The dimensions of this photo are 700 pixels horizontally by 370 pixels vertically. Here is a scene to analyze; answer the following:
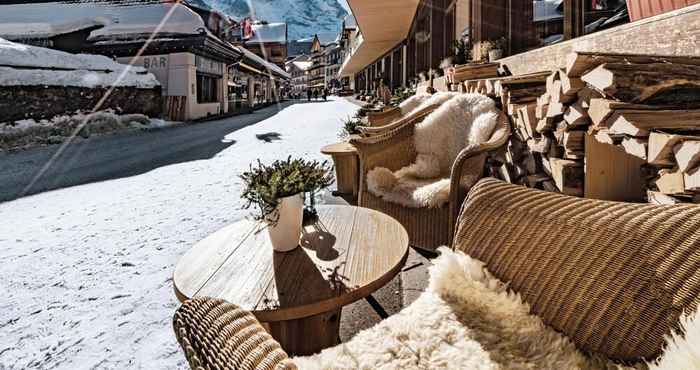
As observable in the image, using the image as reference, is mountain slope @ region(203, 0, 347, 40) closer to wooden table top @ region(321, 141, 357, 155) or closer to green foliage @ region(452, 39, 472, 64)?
green foliage @ region(452, 39, 472, 64)

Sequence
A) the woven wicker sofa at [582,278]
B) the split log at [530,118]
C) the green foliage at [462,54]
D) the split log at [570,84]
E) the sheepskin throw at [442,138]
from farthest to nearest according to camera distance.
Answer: the green foliage at [462,54] → the sheepskin throw at [442,138] → the split log at [530,118] → the split log at [570,84] → the woven wicker sofa at [582,278]

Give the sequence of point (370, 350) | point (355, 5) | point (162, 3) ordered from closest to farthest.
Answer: point (370, 350), point (355, 5), point (162, 3)

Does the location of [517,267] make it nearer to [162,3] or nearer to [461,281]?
[461,281]

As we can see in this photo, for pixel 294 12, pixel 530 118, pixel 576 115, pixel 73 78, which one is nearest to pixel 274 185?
pixel 576 115

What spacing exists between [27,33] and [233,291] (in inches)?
780

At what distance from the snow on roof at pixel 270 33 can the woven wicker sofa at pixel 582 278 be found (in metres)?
48.4

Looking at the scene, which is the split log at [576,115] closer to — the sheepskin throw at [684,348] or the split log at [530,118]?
the split log at [530,118]

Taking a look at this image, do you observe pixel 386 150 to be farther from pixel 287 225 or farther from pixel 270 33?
pixel 270 33

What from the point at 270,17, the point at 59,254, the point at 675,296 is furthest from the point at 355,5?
the point at 270,17

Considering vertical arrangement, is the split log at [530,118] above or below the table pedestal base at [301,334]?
above

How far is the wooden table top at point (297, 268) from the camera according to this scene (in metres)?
1.33

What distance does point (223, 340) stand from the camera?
82 centimetres

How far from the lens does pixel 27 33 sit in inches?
627

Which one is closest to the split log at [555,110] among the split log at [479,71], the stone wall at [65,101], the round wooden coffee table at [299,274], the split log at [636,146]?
the split log at [636,146]
